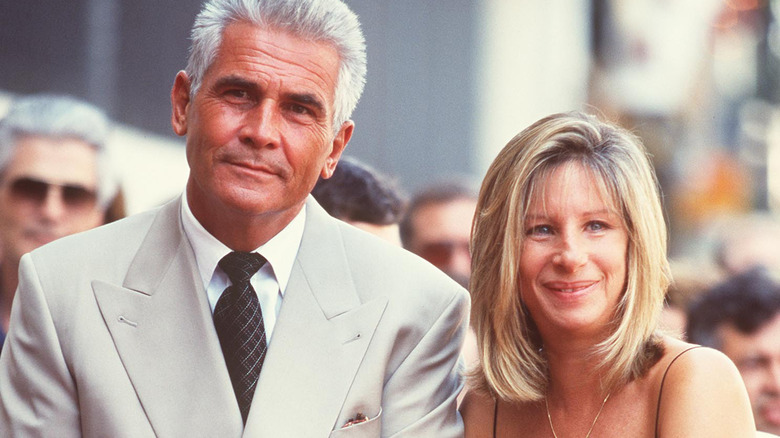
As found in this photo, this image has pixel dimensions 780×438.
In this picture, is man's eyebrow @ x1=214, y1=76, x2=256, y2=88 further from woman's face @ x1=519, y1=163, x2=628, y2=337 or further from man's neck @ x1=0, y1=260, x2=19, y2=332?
man's neck @ x1=0, y1=260, x2=19, y2=332

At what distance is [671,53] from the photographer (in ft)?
58.8

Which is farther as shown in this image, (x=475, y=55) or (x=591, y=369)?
(x=475, y=55)

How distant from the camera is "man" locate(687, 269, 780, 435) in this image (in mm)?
5211

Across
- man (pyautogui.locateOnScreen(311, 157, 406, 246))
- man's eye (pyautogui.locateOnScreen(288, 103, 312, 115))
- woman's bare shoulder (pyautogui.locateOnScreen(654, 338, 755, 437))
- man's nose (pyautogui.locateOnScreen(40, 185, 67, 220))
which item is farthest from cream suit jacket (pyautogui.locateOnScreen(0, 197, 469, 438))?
man's nose (pyautogui.locateOnScreen(40, 185, 67, 220))

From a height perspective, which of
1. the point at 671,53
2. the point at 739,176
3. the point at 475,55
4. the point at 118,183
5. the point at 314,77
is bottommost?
the point at 739,176

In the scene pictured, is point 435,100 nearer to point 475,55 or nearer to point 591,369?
point 475,55

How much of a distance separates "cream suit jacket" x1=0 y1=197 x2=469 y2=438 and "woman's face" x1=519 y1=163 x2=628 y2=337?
278 millimetres

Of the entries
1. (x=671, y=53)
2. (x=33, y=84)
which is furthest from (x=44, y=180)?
(x=671, y=53)

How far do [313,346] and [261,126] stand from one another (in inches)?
25.1

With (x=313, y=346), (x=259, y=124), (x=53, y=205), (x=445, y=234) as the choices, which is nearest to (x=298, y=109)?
(x=259, y=124)

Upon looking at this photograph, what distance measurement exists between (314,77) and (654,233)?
1174 millimetres

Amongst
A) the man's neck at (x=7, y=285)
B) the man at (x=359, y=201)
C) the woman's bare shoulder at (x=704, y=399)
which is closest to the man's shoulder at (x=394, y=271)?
the woman's bare shoulder at (x=704, y=399)

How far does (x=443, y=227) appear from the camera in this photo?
5.92 metres

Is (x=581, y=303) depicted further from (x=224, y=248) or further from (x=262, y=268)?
(x=224, y=248)
